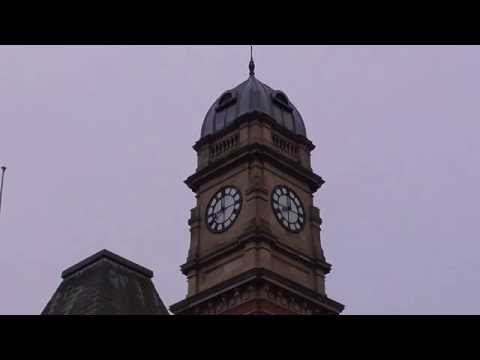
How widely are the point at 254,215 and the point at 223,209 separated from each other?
332cm

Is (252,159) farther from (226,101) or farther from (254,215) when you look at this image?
(226,101)

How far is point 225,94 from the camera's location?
50812mm

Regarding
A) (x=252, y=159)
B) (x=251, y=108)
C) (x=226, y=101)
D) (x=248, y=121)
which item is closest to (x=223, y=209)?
(x=252, y=159)

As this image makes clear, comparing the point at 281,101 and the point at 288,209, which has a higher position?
the point at 281,101

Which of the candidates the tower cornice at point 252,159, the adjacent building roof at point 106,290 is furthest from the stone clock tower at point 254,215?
the adjacent building roof at point 106,290

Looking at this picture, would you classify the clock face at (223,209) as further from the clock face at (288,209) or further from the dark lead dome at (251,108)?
the dark lead dome at (251,108)

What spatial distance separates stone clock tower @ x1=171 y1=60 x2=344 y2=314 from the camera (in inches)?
1702

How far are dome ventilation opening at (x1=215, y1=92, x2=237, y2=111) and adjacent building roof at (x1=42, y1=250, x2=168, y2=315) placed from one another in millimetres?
24249

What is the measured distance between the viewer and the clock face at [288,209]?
46906 mm

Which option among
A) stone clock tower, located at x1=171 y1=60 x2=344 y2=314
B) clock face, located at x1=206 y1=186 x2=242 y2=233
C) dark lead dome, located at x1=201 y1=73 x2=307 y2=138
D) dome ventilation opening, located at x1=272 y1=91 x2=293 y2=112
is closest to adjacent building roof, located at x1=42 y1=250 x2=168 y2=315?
stone clock tower, located at x1=171 y1=60 x2=344 y2=314

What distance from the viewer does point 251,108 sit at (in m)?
48.2

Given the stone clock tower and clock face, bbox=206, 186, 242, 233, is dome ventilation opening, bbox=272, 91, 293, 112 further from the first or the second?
clock face, bbox=206, 186, 242, 233

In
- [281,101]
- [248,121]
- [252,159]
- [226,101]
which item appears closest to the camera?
[252,159]
